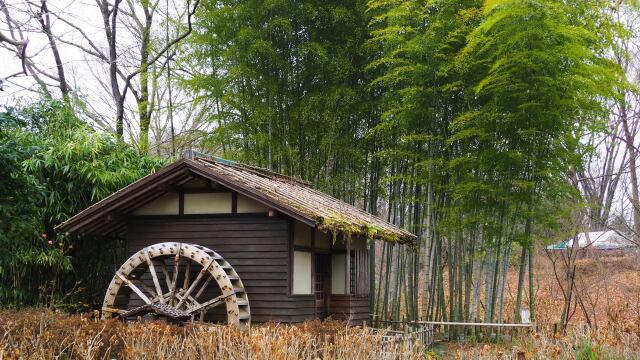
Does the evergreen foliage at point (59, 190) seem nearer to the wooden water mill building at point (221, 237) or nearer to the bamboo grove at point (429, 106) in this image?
the wooden water mill building at point (221, 237)

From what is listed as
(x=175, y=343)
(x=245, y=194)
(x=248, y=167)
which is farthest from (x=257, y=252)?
(x=175, y=343)

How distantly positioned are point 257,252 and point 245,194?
924 mm

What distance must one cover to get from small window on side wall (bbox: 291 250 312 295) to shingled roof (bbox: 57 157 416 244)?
0.76 metres

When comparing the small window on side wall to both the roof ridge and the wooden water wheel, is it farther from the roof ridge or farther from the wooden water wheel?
the roof ridge

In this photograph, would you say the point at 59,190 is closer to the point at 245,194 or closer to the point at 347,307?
the point at 245,194

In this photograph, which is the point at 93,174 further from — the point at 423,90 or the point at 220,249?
the point at 423,90

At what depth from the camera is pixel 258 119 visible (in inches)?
463

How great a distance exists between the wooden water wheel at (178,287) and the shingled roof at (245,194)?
2.73 feet

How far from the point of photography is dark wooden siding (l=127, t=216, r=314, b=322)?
30.8 feet

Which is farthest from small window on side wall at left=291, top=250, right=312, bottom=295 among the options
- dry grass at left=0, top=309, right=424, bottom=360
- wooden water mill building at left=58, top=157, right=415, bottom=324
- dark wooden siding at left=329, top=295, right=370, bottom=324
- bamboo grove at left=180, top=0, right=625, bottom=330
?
dry grass at left=0, top=309, right=424, bottom=360

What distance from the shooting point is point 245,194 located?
9156 millimetres

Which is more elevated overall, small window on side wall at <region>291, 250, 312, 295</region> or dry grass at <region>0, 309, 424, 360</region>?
small window on side wall at <region>291, 250, 312, 295</region>

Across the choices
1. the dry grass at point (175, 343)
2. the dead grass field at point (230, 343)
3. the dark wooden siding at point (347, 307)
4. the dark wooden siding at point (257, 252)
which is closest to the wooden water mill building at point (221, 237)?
the dark wooden siding at point (257, 252)

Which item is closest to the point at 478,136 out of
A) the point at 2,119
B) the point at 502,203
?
the point at 502,203
